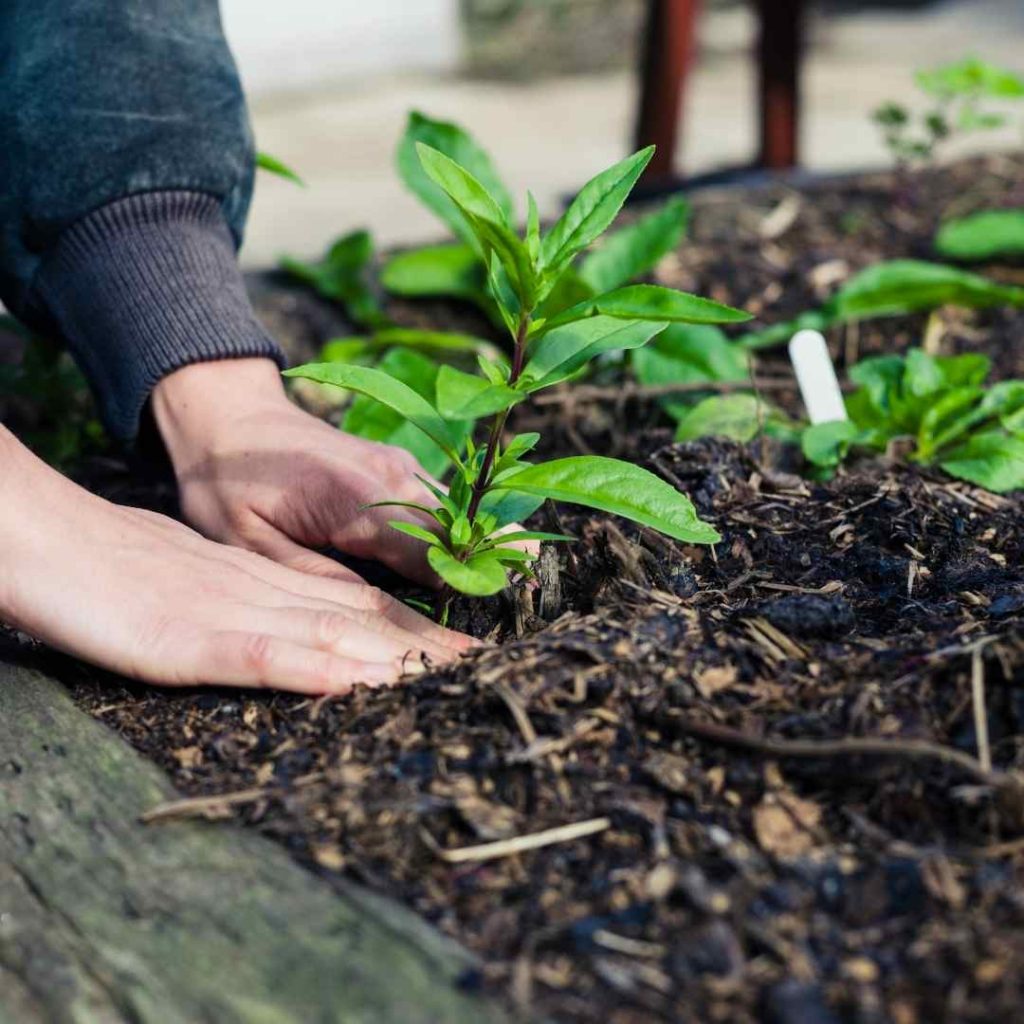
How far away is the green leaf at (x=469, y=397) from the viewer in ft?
4.09

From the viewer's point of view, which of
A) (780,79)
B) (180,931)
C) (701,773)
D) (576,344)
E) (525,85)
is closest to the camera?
(180,931)

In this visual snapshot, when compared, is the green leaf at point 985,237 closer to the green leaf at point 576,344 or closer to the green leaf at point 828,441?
the green leaf at point 828,441

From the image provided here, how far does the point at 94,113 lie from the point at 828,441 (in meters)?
1.20

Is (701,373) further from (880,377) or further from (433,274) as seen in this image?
(433,274)

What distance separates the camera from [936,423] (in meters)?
1.99

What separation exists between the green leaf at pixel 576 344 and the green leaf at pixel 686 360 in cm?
83

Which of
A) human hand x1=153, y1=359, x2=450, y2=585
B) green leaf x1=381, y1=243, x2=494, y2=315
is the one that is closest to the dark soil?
human hand x1=153, y1=359, x2=450, y2=585

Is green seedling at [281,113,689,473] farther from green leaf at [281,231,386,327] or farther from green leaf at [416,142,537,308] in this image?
green leaf at [416,142,537,308]

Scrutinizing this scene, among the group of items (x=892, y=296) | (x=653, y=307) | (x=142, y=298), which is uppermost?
(x=653, y=307)

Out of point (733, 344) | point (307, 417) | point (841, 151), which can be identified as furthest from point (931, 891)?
point (841, 151)

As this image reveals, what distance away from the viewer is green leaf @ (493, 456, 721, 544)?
138 cm

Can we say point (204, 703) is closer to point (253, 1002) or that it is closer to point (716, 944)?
point (253, 1002)

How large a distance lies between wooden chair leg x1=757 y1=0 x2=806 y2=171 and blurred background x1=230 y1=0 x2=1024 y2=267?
220 mm

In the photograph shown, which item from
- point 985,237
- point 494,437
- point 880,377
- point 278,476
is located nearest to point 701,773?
point 494,437
